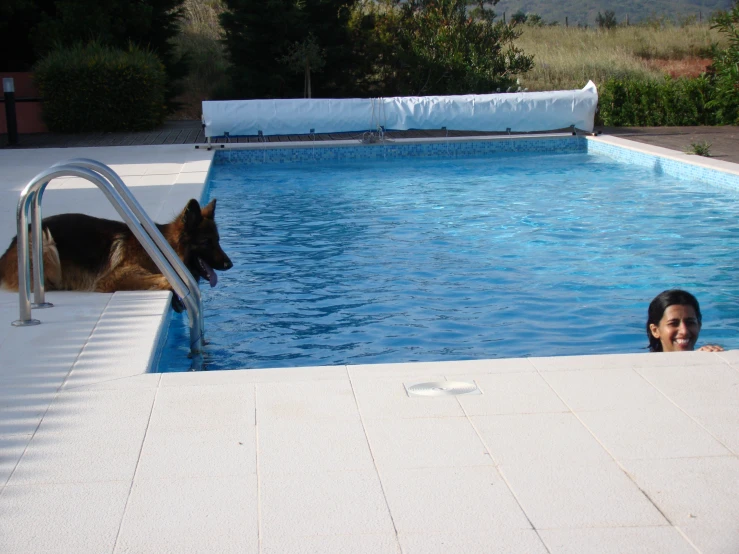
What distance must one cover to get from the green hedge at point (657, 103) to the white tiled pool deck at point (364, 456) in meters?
13.6

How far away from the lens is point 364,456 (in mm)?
3045

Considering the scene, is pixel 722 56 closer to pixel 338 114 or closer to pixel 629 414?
pixel 338 114

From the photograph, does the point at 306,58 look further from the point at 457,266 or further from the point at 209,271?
the point at 209,271

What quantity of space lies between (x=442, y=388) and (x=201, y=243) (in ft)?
8.04

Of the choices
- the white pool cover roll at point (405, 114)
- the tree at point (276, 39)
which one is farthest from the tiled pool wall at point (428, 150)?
the tree at point (276, 39)

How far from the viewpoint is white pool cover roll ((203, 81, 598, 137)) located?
1452cm

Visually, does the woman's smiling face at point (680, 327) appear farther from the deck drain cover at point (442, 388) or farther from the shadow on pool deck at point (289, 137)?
the shadow on pool deck at point (289, 137)

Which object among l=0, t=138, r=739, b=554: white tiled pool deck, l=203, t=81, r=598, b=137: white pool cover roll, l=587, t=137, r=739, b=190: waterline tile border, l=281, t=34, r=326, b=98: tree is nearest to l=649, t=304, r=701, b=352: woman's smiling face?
l=0, t=138, r=739, b=554: white tiled pool deck

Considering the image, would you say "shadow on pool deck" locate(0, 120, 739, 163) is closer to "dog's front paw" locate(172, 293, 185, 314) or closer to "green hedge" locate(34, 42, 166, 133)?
"green hedge" locate(34, 42, 166, 133)

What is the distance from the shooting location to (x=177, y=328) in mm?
5598

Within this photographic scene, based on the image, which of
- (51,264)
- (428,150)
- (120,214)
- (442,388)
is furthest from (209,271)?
(428,150)

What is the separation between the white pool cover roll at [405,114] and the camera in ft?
47.6

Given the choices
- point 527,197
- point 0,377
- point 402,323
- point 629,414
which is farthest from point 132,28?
point 629,414

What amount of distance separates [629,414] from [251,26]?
18.2 m
